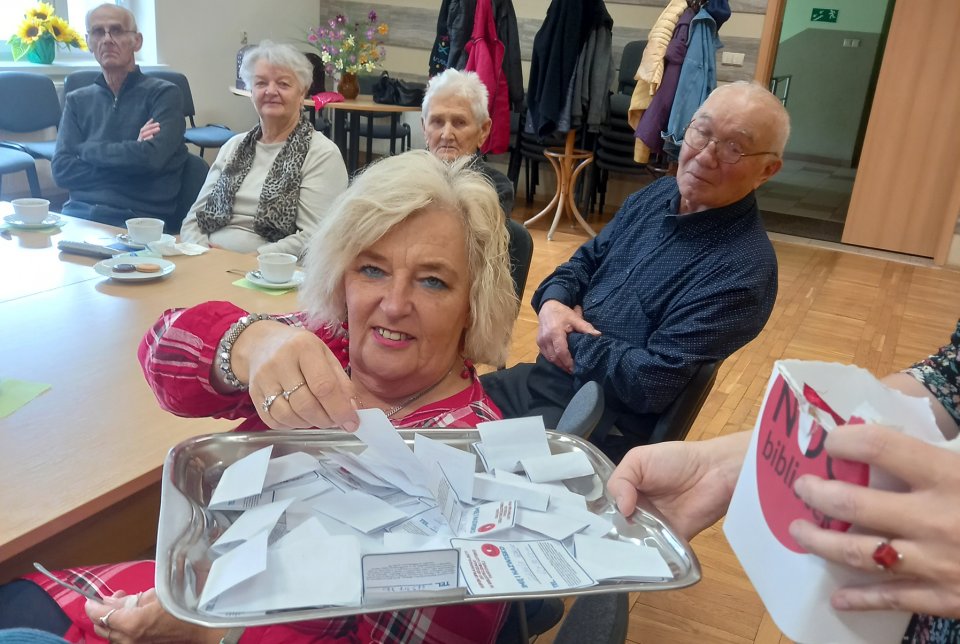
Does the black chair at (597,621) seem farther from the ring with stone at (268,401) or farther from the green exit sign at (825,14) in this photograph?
the green exit sign at (825,14)

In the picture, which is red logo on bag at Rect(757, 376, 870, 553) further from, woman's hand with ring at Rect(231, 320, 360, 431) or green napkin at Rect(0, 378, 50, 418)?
green napkin at Rect(0, 378, 50, 418)

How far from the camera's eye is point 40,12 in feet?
17.1

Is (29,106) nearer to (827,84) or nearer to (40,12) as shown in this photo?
(40,12)

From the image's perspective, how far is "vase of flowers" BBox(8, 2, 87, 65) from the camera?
5203mm

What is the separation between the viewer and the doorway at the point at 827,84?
31.7 ft

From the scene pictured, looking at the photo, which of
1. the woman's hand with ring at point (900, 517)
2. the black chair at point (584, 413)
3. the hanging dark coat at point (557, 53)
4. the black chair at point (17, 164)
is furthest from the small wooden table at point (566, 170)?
the woman's hand with ring at point (900, 517)

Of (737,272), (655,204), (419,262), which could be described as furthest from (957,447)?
(655,204)

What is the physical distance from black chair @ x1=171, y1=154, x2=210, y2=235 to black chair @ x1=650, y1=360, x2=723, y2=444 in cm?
241

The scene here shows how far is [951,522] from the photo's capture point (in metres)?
0.52

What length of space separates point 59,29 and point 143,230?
12.8 feet

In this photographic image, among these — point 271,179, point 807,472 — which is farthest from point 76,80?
point 807,472

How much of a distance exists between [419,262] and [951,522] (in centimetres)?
95

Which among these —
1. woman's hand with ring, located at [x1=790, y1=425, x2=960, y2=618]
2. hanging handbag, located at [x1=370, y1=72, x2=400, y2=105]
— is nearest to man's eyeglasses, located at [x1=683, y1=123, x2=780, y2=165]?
woman's hand with ring, located at [x1=790, y1=425, x2=960, y2=618]

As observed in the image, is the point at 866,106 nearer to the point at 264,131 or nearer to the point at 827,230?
the point at 827,230
